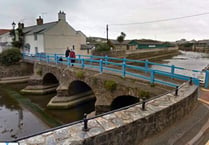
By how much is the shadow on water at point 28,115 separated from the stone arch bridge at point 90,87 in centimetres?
72

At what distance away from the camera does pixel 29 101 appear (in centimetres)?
1355

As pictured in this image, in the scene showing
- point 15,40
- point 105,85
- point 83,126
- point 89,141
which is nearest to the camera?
point 89,141

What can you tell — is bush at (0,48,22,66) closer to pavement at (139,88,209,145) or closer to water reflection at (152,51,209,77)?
water reflection at (152,51,209,77)

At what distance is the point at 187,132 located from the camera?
413cm

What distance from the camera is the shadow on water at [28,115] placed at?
874 cm

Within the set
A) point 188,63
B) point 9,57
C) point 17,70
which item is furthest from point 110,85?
point 188,63

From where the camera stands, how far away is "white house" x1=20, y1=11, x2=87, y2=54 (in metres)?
23.6

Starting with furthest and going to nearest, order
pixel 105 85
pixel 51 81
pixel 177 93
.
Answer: pixel 51 81 < pixel 105 85 < pixel 177 93

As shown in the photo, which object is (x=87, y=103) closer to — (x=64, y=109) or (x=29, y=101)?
(x=64, y=109)

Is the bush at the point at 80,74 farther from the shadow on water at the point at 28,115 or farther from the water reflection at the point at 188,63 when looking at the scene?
the water reflection at the point at 188,63

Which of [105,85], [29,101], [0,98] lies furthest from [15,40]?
[105,85]

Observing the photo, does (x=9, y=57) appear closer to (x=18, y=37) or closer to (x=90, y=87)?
(x=18, y=37)

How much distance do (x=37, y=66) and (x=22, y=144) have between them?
15592 millimetres

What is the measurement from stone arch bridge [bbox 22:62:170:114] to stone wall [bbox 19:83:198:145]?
6.86 feet
